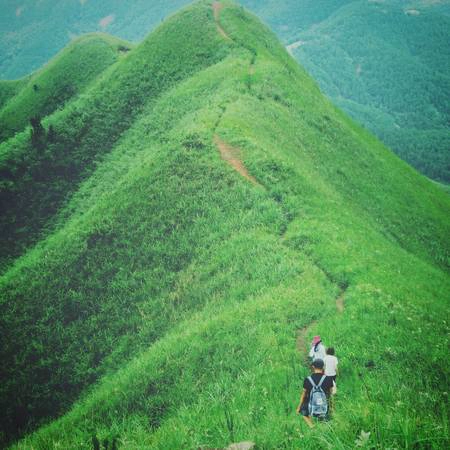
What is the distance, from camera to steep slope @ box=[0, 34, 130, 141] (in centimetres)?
5559

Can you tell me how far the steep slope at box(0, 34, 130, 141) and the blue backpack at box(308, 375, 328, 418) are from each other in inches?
2152

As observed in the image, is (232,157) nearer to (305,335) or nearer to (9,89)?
(305,335)

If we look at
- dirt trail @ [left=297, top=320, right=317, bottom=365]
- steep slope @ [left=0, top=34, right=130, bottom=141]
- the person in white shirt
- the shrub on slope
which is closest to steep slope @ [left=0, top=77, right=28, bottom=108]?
steep slope @ [left=0, top=34, right=130, bottom=141]

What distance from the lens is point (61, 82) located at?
200 feet

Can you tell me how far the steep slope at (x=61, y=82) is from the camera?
5559 centimetres

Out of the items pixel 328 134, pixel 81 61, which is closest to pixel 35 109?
pixel 81 61

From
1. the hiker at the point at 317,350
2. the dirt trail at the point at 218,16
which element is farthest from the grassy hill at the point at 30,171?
the hiker at the point at 317,350

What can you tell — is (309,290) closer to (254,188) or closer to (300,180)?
(254,188)

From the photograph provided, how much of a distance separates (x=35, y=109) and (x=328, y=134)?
4321 centimetres

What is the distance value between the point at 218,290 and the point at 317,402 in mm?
7692

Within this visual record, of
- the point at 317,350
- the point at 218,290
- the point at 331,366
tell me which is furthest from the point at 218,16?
the point at 331,366

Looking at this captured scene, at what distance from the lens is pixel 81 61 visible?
6562 centimetres

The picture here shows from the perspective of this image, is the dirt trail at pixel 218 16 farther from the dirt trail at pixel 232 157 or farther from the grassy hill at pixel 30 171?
the dirt trail at pixel 232 157

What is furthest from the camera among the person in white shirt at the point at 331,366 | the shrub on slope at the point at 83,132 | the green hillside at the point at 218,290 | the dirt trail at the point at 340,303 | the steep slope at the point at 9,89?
the steep slope at the point at 9,89
